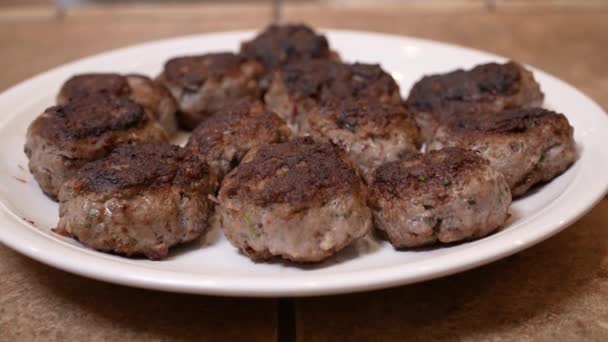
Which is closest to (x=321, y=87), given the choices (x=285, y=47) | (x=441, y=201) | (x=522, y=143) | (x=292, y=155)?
(x=285, y=47)

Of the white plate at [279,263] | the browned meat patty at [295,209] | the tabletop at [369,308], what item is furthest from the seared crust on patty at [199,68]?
the tabletop at [369,308]

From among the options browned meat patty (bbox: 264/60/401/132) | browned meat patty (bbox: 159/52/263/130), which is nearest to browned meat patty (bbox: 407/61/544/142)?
browned meat patty (bbox: 264/60/401/132)

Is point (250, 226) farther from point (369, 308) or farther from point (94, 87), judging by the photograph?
point (94, 87)

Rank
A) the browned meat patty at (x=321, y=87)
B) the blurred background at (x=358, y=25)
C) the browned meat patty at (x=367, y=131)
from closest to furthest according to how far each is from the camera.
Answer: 1. the browned meat patty at (x=367, y=131)
2. the browned meat patty at (x=321, y=87)
3. the blurred background at (x=358, y=25)

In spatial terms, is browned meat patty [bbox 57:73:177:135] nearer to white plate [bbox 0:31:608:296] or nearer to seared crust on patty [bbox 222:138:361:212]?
white plate [bbox 0:31:608:296]

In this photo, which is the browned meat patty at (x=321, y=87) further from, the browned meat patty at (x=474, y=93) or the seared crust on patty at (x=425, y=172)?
the seared crust on patty at (x=425, y=172)

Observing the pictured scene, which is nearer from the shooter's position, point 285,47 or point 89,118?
point 89,118
